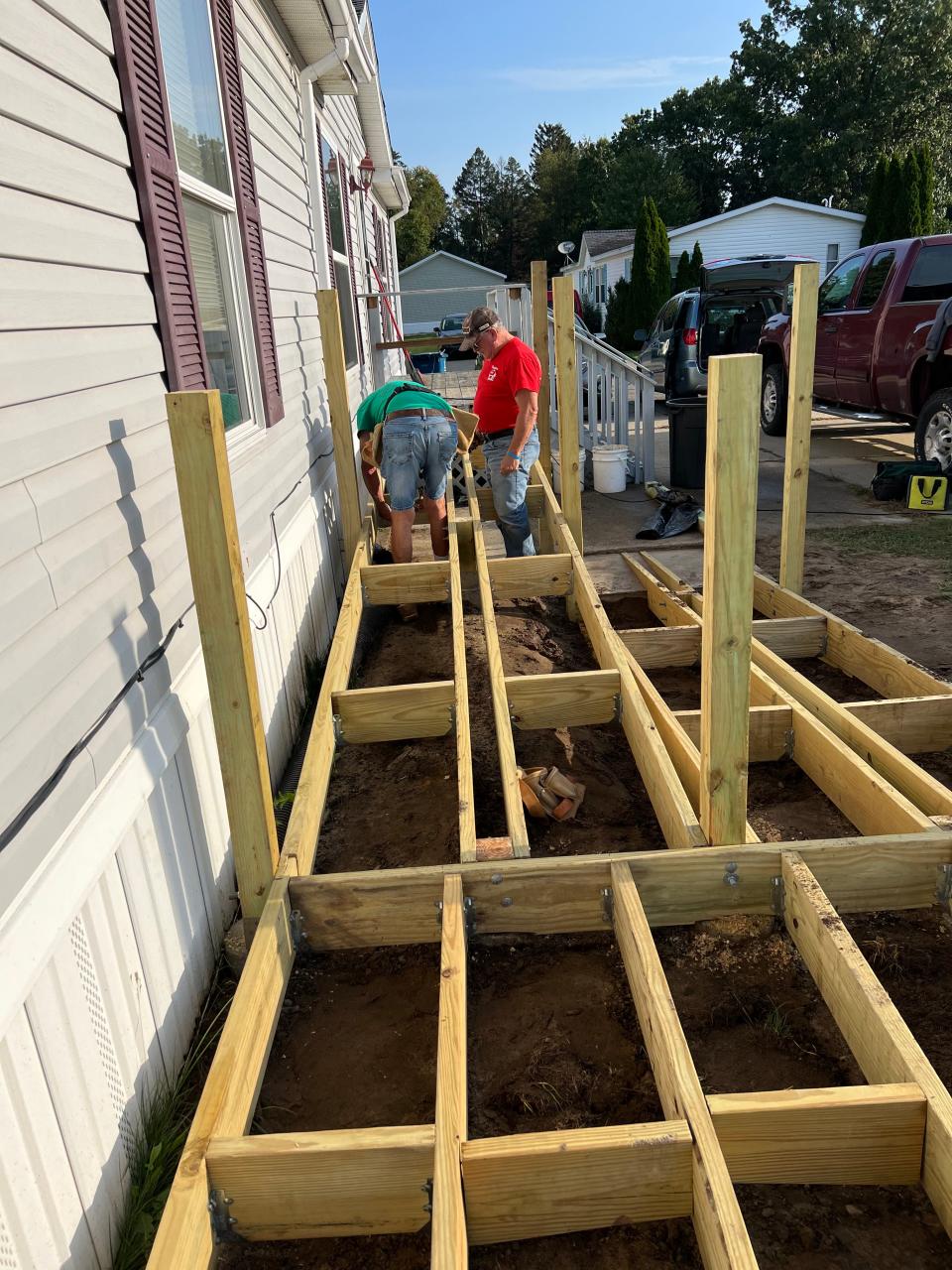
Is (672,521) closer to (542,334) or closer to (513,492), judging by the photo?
(542,334)

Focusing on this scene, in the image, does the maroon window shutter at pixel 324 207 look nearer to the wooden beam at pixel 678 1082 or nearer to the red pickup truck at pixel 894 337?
the red pickup truck at pixel 894 337

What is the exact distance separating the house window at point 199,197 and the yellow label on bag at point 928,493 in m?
6.08

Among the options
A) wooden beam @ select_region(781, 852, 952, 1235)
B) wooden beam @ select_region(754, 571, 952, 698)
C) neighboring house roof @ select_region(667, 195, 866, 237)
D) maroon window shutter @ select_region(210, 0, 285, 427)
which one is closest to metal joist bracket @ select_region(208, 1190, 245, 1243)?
wooden beam @ select_region(781, 852, 952, 1235)

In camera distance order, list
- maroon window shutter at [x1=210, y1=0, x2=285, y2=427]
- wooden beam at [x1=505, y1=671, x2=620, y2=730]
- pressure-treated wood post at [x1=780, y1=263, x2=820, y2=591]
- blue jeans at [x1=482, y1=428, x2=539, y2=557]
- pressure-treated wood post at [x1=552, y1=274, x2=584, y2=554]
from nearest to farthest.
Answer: wooden beam at [x1=505, y1=671, x2=620, y2=730] < maroon window shutter at [x1=210, y1=0, x2=285, y2=427] < pressure-treated wood post at [x1=780, y1=263, x2=820, y2=591] < pressure-treated wood post at [x1=552, y1=274, x2=584, y2=554] < blue jeans at [x1=482, y1=428, x2=539, y2=557]

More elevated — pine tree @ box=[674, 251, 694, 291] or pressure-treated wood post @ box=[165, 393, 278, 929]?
pine tree @ box=[674, 251, 694, 291]

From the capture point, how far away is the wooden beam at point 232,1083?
5.66 ft

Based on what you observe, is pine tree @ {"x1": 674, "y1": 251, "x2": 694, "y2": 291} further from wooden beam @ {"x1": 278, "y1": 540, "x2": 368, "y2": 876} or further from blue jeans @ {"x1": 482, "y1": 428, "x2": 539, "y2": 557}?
wooden beam @ {"x1": 278, "y1": 540, "x2": 368, "y2": 876}

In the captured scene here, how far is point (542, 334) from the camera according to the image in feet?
25.4

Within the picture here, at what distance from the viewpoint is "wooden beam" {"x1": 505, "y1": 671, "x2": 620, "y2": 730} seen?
156 inches

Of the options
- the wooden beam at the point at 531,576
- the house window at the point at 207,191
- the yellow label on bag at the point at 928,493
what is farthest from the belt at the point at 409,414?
the yellow label on bag at the point at 928,493

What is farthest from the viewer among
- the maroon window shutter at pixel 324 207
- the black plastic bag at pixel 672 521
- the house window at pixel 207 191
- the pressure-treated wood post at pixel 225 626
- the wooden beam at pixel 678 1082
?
the black plastic bag at pixel 672 521

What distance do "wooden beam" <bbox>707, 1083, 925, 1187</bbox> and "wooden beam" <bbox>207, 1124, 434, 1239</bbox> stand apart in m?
0.66

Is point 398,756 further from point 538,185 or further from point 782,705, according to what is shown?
point 538,185

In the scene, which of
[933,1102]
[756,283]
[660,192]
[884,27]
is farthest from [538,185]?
[933,1102]
